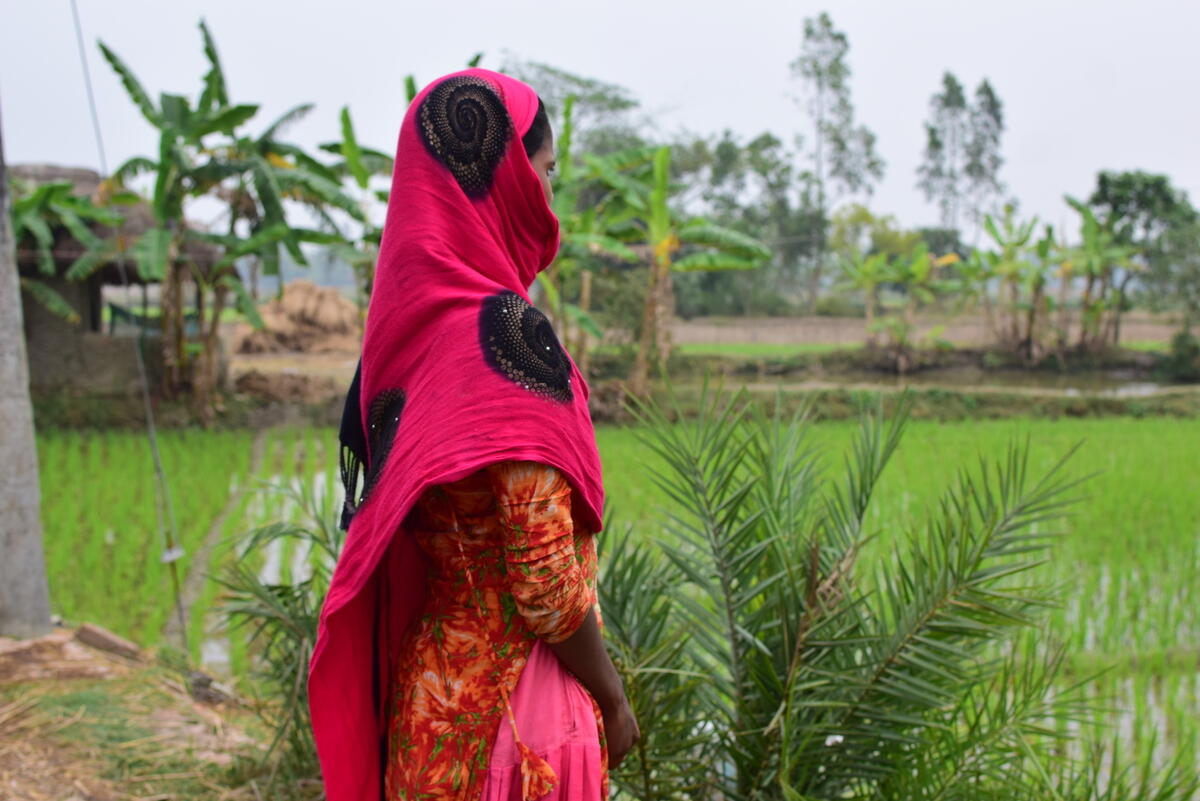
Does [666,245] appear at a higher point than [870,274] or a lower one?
higher

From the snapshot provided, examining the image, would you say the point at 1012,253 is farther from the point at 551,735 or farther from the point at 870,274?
the point at 551,735

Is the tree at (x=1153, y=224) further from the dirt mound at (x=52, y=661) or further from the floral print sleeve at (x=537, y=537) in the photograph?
the floral print sleeve at (x=537, y=537)

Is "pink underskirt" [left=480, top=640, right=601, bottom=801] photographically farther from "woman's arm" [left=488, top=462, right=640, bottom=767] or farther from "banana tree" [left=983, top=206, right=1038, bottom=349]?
"banana tree" [left=983, top=206, right=1038, bottom=349]

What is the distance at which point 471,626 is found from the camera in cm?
122

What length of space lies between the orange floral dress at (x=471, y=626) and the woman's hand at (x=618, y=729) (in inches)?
0.6

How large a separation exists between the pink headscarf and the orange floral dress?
0.05 meters

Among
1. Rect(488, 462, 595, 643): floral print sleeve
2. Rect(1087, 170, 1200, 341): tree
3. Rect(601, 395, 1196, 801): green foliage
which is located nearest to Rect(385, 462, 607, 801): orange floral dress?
Rect(488, 462, 595, 643): floral print sleeve

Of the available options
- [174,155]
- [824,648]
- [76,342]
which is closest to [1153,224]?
[174,155]

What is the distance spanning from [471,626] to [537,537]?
0.20 metres

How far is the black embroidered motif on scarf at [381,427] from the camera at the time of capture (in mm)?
1224

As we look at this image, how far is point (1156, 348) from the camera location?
18.6m

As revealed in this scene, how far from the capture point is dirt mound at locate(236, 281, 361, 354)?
18.3 m

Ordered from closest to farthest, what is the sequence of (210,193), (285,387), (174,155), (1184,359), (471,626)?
1. (471,626)
2. (174,155)
3. (210,193)
4. (285,387)
5. (1184,359)

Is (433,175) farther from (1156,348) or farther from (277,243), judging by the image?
(1156,348)
